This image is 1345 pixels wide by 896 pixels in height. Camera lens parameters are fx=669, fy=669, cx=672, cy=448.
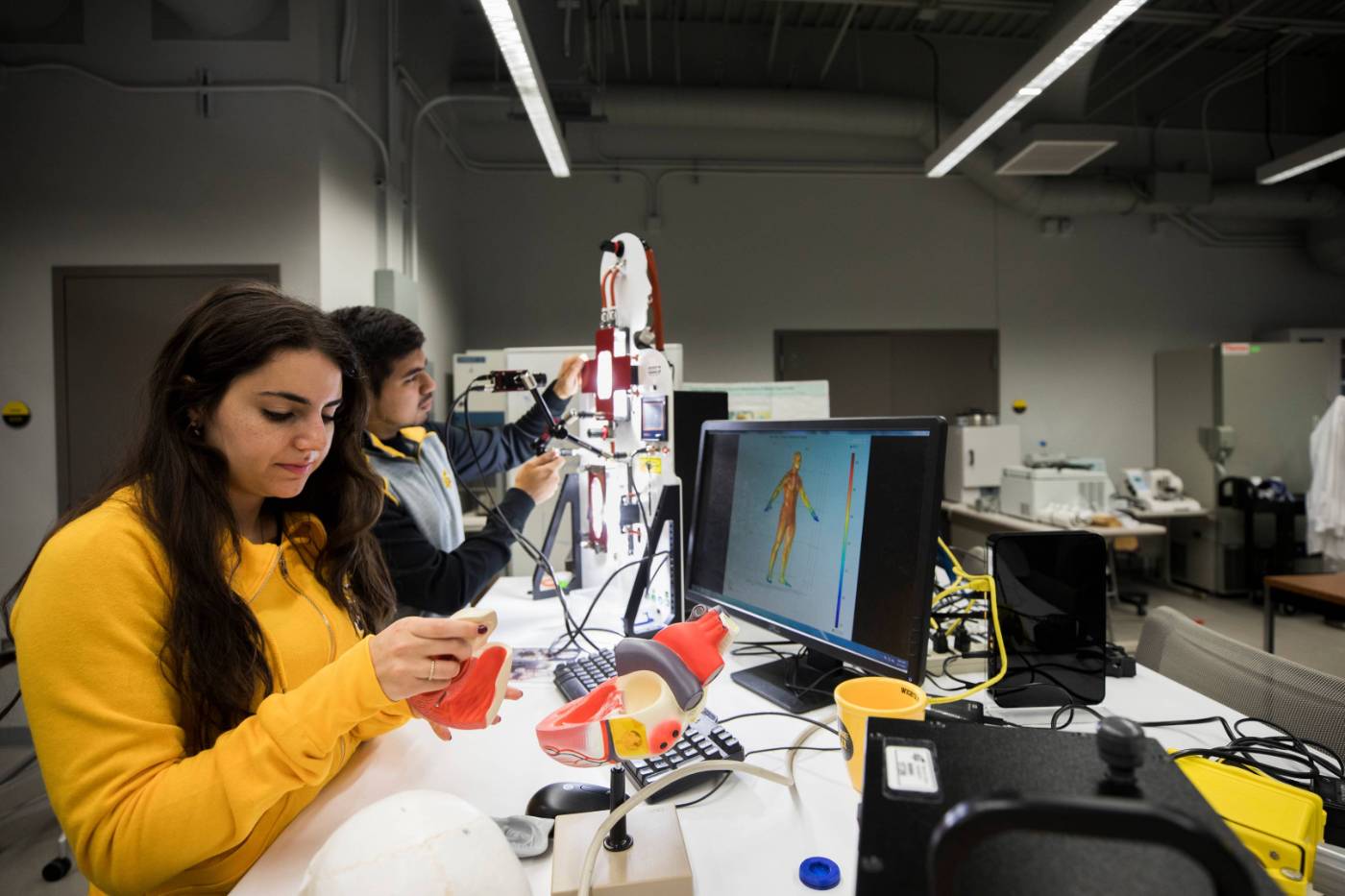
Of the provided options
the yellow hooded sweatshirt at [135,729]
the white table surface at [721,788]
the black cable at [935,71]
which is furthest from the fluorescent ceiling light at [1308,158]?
the yellow hooded sweatshirt at [135,729]

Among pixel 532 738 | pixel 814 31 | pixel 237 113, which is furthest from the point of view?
pixel 814 31

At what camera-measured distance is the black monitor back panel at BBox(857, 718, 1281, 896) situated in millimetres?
406

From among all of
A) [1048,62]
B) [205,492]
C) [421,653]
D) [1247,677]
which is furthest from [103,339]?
[1048,62]

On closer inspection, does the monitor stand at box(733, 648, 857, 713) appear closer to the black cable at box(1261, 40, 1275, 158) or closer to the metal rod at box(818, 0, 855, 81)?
the metal rod at box(818, 0, 855, 81)

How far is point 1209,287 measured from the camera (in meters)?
5.73

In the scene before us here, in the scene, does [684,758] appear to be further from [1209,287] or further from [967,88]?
[1209,287]

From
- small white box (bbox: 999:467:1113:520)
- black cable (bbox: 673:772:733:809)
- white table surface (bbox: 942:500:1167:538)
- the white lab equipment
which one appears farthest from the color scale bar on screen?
the white lab equipment

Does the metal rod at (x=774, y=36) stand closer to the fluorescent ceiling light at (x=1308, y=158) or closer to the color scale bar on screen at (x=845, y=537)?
the fluorescent ceiling light at (x=1308, y=158)

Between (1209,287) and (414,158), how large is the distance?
20.9 ft

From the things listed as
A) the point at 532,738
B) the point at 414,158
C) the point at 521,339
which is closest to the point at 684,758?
the point at 532,738

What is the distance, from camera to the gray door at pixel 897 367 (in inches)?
215

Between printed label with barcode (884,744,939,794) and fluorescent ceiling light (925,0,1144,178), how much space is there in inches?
111

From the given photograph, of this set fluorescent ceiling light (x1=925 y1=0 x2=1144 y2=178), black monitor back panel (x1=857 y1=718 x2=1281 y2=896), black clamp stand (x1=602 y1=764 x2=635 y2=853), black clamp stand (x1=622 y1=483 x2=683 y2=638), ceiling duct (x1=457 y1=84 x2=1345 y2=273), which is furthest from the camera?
ceiling duct (x1=457 y1=84 x2=1345 y2=273)

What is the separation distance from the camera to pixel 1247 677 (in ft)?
4.13
